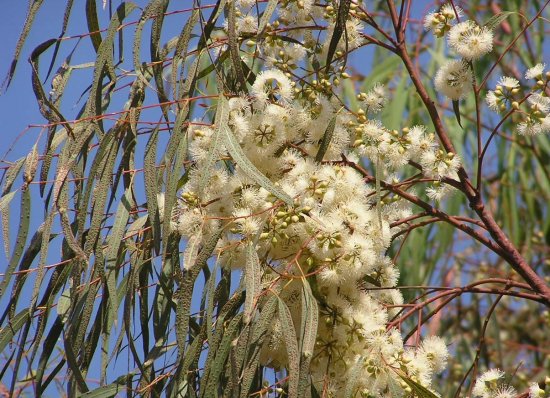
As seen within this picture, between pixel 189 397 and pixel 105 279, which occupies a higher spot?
pixel 105 279

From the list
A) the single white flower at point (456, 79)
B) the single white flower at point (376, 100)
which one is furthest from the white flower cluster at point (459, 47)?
the single white flower at point (376, 100)

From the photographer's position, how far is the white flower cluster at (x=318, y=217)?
151cm

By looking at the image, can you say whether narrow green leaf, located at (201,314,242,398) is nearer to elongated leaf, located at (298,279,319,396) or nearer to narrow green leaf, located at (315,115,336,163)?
elongated leaf, located at (298,279,319,396)

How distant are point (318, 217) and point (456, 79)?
1.32ft

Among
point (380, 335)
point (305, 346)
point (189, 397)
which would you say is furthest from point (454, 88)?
point (189, 397)

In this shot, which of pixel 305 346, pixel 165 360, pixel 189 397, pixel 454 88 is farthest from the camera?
pixel 454 88

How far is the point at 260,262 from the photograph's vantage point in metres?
1.54

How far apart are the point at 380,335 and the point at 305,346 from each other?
0.19 meters

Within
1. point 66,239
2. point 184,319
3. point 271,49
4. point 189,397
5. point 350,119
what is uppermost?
point 271,49

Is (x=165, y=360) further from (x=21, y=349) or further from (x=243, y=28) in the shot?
(x=243, y=28)

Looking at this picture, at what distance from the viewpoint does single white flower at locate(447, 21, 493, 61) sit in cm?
167

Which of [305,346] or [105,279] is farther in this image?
[105,279]

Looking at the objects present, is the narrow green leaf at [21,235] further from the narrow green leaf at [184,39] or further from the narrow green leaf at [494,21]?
the narrow green leaf at [494,21]

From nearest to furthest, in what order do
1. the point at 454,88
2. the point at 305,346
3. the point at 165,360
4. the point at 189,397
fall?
the point at 305,346, the point at 189,397, the point at 165,360, the point at 454,88
